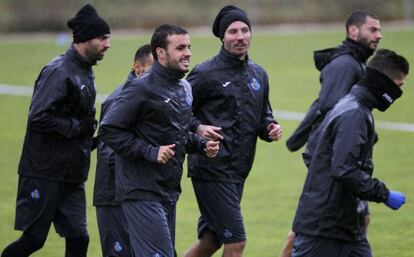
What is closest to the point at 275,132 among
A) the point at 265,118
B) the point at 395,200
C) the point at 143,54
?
the point at 265,118

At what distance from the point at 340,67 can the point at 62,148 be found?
9.93ft

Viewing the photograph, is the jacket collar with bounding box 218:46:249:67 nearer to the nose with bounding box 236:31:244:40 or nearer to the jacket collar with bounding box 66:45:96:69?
the nose with bounding box 236:31:244:40

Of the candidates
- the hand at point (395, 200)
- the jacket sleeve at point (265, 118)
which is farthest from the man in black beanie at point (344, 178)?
the jacket sleeve at point (265, 118)

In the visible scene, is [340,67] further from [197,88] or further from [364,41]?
[197,88]

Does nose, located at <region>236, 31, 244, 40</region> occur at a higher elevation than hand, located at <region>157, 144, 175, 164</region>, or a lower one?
higher

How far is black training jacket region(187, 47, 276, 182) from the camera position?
10.4 meters

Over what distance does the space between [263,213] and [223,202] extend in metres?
4.83

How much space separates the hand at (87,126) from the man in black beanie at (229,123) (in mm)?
997

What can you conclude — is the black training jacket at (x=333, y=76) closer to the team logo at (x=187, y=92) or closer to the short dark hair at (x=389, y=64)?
the team logo at (x=187, y=92)

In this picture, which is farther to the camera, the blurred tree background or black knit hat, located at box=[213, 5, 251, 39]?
the blurred tree background

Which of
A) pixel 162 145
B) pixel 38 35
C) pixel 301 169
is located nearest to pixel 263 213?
pixel 301 169

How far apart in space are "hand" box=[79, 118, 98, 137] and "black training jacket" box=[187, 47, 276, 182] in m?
0.99

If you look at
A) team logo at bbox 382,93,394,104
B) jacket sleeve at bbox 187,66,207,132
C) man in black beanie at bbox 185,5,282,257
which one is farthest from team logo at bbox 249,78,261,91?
team logo at bbox 382,93,394,104

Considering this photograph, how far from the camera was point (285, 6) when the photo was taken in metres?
38.5
